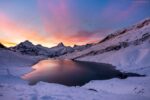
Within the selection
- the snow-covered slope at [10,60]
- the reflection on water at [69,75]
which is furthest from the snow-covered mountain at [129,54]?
the snow-covered slope at [10,60]

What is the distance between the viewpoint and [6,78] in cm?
3222

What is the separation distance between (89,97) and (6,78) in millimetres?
19684

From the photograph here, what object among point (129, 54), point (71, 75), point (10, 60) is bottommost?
point (71, 75)

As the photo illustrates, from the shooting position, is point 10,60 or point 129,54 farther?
point 129,54

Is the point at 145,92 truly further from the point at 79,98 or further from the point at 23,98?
the point at 23,98

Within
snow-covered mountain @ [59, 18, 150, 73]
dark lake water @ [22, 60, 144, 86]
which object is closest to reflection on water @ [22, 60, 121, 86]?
dark lake water @ [22, 60, 144, 86]

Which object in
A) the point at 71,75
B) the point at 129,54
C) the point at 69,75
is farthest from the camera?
the point at 129,54

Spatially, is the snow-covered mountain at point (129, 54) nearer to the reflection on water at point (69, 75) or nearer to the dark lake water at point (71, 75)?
the dark lake water at point (71, 75)

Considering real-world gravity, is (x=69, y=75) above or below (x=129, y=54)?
below

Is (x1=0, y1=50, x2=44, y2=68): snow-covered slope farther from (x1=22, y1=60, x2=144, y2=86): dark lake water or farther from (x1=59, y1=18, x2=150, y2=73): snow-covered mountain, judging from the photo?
(x1=59, y1=18, x2=150, y2=73): snow-covered mountain

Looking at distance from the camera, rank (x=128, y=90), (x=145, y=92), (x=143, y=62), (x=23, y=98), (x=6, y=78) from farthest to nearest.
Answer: (x=143, y=62) → (x=6, y=78) → (x=128, y=90) → (x=145, y=92) → (x=23, y=98)

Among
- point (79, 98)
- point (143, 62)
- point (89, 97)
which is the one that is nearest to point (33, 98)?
point (79, 98)

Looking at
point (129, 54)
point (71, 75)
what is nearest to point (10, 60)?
point (71, 75)

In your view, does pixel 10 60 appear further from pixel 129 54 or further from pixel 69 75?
pixel 129 54
